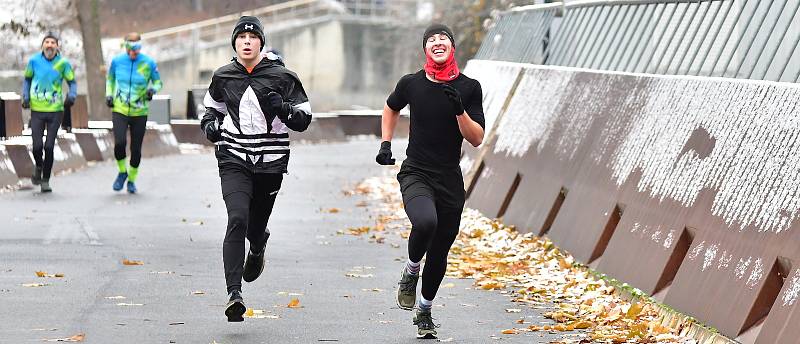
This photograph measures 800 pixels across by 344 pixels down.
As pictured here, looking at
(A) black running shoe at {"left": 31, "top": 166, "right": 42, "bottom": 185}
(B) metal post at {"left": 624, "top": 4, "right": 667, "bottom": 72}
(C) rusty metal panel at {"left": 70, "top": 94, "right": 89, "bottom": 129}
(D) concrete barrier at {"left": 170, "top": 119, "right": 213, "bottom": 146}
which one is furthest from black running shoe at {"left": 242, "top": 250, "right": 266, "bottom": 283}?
(D) concrete barrier at {"left": 170, "top": 119, "right": 213, "bottom": 146}

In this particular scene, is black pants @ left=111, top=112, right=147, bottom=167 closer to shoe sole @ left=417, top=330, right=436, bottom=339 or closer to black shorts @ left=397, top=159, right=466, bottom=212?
black shorts @ left=397, top=159, right=466, bottom=212

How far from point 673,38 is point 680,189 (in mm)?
3904

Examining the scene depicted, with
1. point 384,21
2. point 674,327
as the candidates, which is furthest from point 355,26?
point 674,327

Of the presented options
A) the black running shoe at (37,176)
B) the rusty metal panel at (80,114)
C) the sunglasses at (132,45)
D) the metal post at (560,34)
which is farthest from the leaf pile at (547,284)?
the rusty metal panel at (80,114)

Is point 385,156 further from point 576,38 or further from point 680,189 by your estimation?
point 576,38

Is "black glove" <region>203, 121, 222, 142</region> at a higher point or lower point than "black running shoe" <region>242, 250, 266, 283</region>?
higher

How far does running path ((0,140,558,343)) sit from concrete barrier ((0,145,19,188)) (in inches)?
20.8

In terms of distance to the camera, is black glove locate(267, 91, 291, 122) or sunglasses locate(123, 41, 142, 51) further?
sunglasses locate(123, 41, 142, 51)

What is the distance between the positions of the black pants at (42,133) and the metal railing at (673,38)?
219 inches

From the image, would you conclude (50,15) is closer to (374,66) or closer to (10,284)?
(374,66)

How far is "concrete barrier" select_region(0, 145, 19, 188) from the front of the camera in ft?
63.5

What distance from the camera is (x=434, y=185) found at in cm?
918

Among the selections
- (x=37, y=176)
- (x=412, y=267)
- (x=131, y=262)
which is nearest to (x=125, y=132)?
(x=37, y=176)

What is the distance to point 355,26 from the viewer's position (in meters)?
66.7
